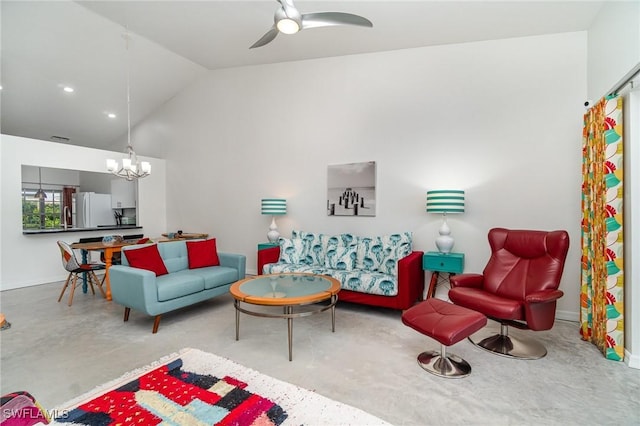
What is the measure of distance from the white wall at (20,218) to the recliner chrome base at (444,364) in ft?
20.0

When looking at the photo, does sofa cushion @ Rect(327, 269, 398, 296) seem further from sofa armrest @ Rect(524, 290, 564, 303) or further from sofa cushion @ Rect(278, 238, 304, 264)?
sofa armrest @ Rect(524, 290, 564, 303)

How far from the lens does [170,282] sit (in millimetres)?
3264

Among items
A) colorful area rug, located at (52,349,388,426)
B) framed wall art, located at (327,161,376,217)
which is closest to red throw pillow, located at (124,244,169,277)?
colorful area rug, located at (52,349,388,426)

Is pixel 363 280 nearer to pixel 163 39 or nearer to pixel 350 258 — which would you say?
pixel 350 258

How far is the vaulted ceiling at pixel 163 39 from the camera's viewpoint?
3.35 metres

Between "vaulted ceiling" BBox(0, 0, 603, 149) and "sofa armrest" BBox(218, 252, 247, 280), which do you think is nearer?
"vaulted ceiling" BBox(0, 0, 603, 149)

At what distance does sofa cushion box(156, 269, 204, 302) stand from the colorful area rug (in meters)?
0.94

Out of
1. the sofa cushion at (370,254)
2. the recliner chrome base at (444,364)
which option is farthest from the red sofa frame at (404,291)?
the recliner chrome base at (444,364)

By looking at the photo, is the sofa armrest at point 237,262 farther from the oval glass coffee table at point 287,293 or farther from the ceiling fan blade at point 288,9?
the ceiling fan blade at point 288,9

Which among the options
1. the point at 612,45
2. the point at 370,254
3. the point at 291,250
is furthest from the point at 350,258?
the point at 612,45

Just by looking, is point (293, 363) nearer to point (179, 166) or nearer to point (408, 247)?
point (408, 247)

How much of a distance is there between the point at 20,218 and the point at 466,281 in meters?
6.57

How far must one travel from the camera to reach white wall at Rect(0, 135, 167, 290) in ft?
15.4

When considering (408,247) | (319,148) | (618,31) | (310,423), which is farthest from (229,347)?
(618,31)
